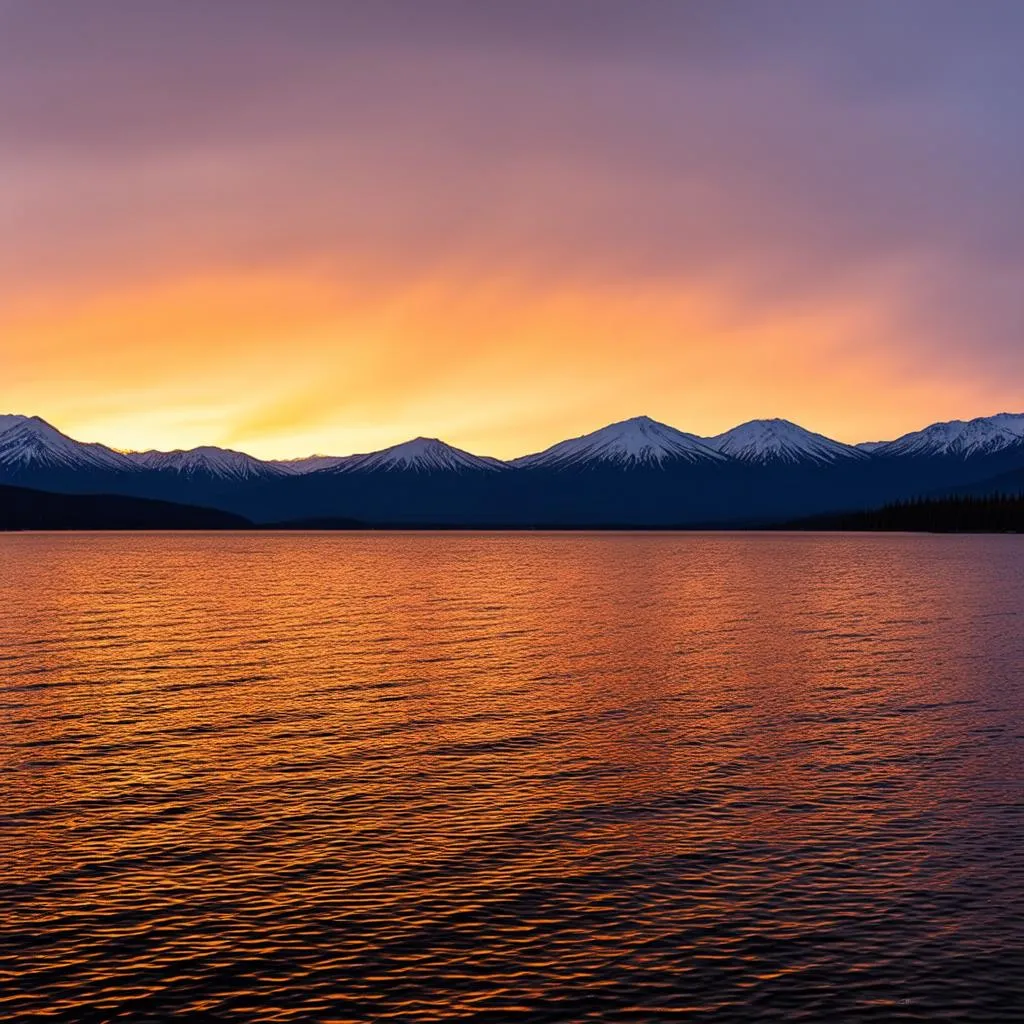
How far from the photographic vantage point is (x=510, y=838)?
31.0 m

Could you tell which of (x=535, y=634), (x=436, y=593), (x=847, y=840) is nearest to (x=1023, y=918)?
(x=847, y=840)

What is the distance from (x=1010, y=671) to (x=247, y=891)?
177 ft

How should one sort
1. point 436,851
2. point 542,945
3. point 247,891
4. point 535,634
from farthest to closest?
point 535,634 < point 436,851 < point 247,891 < point 542,945

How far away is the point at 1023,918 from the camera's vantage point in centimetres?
2488

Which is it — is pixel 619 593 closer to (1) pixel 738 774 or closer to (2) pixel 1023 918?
(1) pixel 738 774

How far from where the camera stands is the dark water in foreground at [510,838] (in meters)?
21.6

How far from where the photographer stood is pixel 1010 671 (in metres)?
66.5

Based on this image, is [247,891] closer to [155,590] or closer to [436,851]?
[436,851]

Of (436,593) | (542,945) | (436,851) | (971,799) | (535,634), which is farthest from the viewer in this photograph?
(436,593)

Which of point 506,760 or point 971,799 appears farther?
point 506,760

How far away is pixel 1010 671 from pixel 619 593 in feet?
249

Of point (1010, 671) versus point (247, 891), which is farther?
point (1010, 671)

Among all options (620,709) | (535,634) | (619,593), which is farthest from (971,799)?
(619,593)

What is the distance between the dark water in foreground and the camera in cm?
2162
